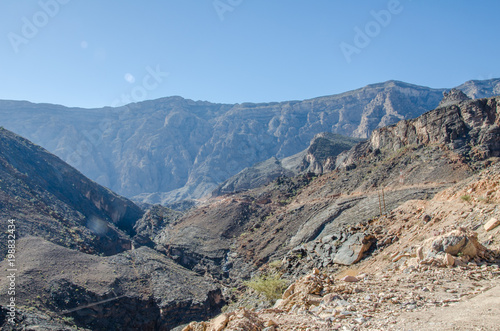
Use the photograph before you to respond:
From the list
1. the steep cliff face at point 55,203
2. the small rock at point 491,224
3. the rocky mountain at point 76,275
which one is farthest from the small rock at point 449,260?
the steep cliff face at point 55,203

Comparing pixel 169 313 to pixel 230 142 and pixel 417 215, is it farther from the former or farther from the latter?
pixel 230 142

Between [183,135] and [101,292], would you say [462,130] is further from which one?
[183,135]

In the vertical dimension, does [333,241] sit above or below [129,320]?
above

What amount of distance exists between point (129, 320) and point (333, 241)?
20027mm

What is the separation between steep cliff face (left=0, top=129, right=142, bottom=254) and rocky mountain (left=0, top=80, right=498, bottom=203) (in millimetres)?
86062

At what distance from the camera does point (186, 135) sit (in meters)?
193

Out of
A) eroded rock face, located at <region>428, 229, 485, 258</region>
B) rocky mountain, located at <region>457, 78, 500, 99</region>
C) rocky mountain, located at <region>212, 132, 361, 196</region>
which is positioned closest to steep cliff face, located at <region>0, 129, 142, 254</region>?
rocky mountain, located at <region>212, 132, 361, 196</region>

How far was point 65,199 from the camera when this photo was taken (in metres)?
A: 56.1

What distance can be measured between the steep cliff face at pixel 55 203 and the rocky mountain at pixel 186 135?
8606cm

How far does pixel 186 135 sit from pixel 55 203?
473ft

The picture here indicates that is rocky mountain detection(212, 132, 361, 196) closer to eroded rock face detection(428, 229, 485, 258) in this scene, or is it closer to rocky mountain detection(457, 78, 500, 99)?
eroded rock face detection(428, 229, 485, 258)

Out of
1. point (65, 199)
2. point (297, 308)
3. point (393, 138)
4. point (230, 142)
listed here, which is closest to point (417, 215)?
point (297, 308)

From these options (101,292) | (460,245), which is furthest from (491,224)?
(101,292)

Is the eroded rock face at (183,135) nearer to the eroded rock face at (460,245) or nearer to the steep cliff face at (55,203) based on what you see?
the steep cliff face at (55,203)
